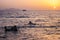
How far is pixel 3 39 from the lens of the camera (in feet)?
42.2

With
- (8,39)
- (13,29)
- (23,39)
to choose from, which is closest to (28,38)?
(23,39)

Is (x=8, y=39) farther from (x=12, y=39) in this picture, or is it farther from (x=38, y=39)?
(x=38, y=39)

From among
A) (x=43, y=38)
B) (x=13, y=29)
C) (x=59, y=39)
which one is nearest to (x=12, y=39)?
(x=43, y=38)

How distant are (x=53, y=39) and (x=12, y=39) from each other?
9.99ft

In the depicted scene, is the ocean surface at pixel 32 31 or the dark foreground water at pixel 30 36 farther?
the ocean surface at pixel 32 31

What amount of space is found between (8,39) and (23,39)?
1114mm

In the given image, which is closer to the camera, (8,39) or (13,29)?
(8,39)

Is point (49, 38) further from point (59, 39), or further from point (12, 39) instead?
point (12, 39)

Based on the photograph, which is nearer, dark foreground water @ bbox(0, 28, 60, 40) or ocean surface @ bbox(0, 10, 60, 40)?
dark foreground water @ bbox(0, 28, 60, 40)

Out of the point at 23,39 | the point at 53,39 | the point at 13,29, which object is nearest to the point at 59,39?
the point at 53,39

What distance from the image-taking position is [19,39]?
42.0 feet

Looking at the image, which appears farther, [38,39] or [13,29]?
[13,29]

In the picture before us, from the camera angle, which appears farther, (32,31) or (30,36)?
(32,31)

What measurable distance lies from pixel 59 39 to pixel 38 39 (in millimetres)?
1573
